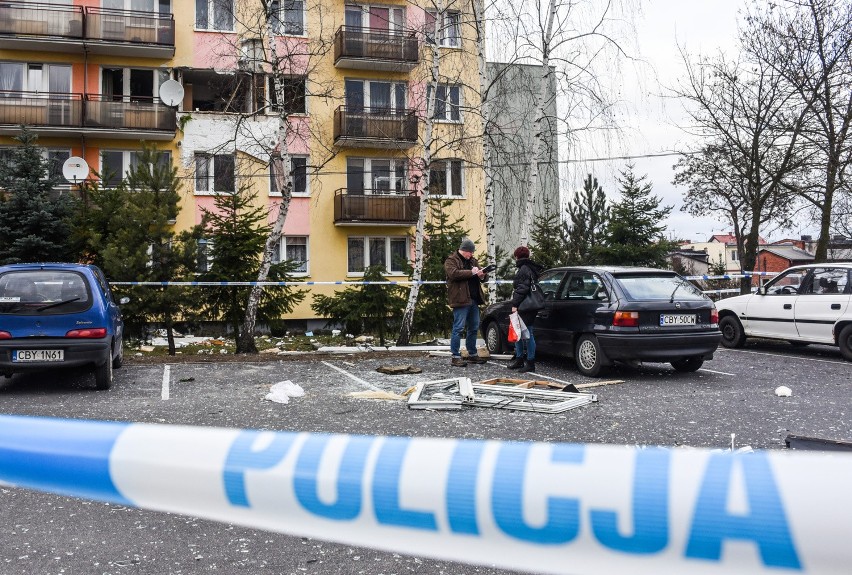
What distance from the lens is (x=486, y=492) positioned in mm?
1427

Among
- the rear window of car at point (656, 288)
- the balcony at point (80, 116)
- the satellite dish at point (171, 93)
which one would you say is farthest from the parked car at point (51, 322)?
the balcony at point (80, 116)

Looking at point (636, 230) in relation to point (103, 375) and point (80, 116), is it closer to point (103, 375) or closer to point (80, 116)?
point (103, 375)

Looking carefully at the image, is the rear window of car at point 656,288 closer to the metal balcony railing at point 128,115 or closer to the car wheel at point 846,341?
the car wheel at point 846,341

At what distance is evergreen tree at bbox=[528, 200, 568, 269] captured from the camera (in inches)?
864

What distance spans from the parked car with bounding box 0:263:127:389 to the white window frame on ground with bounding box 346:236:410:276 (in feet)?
65.6

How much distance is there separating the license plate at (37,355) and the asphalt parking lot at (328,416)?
0.45 m

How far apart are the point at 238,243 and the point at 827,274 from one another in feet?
36.8

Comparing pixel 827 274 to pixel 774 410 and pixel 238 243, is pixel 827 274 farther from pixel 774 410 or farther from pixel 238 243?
pixel 238 243

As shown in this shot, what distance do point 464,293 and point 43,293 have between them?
600 cm

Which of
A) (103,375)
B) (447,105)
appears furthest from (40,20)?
(103,375)

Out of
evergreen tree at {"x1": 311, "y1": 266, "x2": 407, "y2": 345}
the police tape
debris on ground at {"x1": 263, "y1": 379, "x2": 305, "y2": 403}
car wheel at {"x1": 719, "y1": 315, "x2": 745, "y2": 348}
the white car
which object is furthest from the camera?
evergreen tree at {"x1": 311, "y1": 266, "x2": 407, "y2": 345}

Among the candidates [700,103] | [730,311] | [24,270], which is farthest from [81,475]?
[700,103]

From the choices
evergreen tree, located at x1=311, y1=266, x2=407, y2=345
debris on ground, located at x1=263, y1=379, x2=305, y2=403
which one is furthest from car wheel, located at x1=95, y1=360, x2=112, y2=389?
evergreen tree, located at x1=311, y1=266, x2=407, y2=345

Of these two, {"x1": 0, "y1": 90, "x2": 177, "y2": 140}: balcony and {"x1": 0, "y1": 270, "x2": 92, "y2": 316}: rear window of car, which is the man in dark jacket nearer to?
{"x1": 0, "y1": 270, "x2": 92, "y2": 316}: rear window of car
